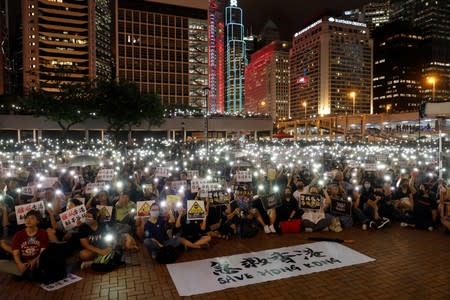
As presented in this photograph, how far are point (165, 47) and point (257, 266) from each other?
94.8 metres

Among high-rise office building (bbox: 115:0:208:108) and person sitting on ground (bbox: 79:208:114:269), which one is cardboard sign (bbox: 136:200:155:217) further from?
high-rise office building (bbox: 115:0:208:108)

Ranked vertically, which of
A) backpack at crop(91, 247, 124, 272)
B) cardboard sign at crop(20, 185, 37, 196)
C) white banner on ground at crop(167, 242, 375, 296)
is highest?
cardboard sign at crop(20, 185, 37, 196)

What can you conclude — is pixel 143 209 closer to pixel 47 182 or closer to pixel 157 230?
pixel 157 230

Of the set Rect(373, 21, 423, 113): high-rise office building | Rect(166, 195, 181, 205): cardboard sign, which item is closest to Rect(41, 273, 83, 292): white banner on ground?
Rect(166, 195, 181, 205): cardboard sign

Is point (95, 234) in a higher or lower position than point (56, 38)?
lower

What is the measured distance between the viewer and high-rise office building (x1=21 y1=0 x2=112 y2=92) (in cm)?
9900

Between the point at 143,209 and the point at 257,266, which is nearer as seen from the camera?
the point at 257,266

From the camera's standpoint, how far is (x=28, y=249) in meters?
6.54

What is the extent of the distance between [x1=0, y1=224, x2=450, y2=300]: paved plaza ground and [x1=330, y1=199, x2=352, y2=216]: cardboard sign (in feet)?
5.65

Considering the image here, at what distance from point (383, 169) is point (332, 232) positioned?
665 centimetres

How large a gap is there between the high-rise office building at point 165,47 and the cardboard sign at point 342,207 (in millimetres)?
82889

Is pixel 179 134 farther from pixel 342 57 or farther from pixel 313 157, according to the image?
pixel 342 57

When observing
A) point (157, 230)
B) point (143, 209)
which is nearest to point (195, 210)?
point (157, 230)

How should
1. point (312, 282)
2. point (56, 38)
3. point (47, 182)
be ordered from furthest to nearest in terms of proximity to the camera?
point (56, 38) < point (47, 182) < point (312, 282)
